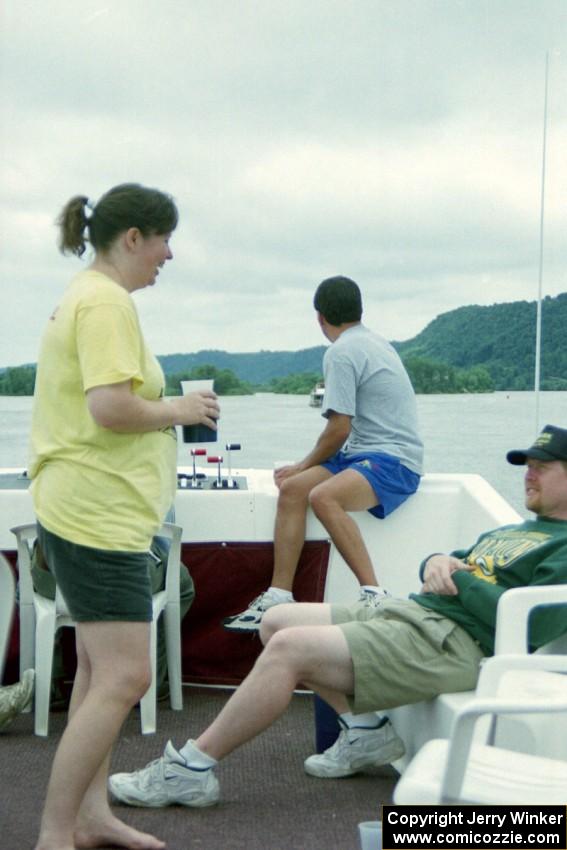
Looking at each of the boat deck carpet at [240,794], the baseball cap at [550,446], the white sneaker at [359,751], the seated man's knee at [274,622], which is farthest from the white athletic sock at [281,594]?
the baseball cap at [550,446]

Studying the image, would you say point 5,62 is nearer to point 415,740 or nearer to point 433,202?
point 433,202

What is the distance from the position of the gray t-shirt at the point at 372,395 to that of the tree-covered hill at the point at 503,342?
0.55 meters

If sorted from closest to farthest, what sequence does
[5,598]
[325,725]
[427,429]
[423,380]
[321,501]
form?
[325,725], [5,598], [321,501], [427,429], [423,380]

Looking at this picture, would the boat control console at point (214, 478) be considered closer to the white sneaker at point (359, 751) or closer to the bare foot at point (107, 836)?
the white sneaker at point (359, 751)

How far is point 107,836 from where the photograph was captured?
6.56ft

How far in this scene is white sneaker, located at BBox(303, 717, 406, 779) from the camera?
8.33 ft

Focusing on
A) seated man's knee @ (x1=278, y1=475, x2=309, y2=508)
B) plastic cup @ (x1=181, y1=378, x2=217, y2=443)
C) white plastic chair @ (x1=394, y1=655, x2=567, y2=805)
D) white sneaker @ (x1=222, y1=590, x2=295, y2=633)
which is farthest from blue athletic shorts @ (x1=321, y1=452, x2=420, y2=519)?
white plastic chair @ (x1=394, y1=655, x2=567, y2=805)

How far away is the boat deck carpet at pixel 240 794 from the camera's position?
7.25ft

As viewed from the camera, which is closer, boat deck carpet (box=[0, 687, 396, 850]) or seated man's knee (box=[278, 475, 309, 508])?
boat deck carpet (box=[0, 687, 396, 850])

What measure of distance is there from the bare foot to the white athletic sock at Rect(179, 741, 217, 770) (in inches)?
11.3

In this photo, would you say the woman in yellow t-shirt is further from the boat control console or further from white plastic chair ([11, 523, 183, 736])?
the boat control console

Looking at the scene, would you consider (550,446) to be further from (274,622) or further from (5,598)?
(5,598)

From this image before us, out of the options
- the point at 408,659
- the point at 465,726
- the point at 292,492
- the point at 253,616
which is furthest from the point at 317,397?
the point at 465,726

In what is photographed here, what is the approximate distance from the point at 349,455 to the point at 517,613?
151 cm
